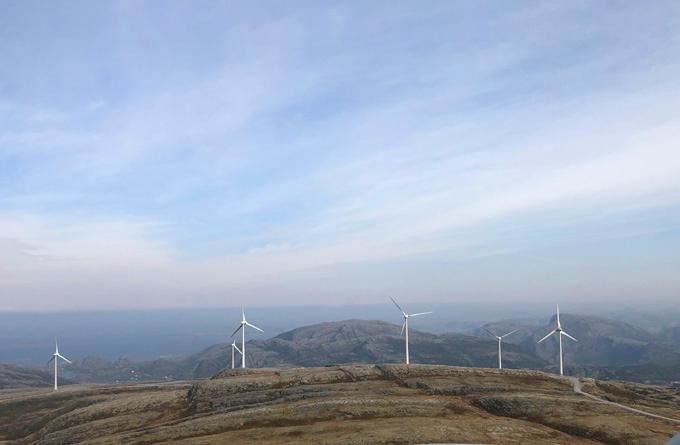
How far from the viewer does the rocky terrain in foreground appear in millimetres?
79250

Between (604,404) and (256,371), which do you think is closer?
(604,404)

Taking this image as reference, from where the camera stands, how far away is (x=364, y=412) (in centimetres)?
9300

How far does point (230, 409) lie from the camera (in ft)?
349

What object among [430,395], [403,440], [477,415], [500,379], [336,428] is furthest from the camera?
[500,379]

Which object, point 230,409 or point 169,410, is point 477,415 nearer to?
point 230,409

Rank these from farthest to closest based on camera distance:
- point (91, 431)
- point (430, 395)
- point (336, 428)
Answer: point (430, 395) < point (91, 431) < point (336, 428)

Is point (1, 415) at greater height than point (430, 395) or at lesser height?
lesser

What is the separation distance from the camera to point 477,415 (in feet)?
307

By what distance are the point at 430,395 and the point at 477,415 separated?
746 inches

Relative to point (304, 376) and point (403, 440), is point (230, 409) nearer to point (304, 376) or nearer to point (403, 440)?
point (304, 376)

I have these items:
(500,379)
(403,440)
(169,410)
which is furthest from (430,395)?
(169,410)

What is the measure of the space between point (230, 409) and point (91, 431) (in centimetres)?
2818

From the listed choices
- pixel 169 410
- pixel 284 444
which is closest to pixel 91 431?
pixel 169 410

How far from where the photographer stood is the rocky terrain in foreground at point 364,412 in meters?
79.2
